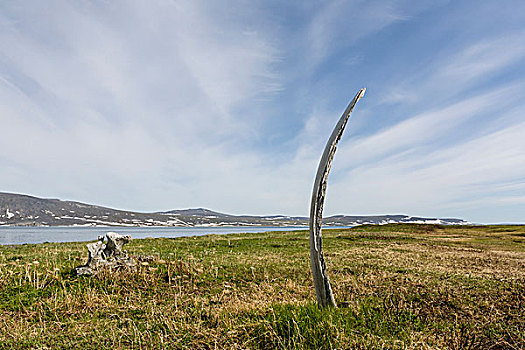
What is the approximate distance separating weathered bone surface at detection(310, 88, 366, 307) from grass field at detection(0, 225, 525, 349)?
0.34 m

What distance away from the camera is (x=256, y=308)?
20.5 ft

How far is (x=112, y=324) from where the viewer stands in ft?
20.2

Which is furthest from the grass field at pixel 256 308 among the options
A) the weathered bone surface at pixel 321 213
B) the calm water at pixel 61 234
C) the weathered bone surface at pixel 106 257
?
the calm water at pixel 61 234

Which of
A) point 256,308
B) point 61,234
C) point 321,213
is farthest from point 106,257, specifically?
point 61,234

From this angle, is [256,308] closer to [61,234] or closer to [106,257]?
[106,257]

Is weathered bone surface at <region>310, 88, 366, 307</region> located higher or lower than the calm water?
higher

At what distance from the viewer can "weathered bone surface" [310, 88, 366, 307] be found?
6125 mm

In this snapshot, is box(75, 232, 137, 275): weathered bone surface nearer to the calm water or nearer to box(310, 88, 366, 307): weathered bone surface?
box(310, 88, 366, 307): weathered bone surface

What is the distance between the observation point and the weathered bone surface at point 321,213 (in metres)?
6.12

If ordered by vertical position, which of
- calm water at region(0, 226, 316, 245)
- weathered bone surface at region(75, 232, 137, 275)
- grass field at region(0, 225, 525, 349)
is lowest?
calm water at region(0, 226, 316, 245)

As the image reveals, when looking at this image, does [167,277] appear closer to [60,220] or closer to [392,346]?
[392,346]

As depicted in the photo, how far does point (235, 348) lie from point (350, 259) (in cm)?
1272

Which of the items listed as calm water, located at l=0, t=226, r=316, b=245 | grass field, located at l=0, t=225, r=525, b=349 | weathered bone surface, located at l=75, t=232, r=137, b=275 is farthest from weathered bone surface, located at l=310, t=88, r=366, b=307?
calm water, located at l=0, t=226, r=316, b=245

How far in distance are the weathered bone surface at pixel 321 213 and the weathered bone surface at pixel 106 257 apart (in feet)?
23.0
